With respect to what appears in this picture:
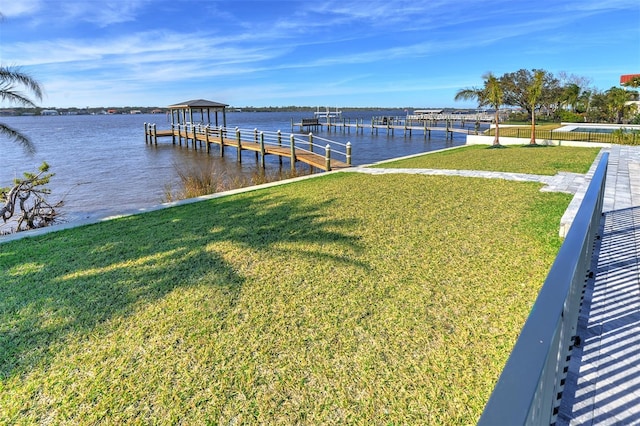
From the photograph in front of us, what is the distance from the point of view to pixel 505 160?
1333 centimetres

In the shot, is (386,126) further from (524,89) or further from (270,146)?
(270,146)

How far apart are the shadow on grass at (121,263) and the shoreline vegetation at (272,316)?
0.02m

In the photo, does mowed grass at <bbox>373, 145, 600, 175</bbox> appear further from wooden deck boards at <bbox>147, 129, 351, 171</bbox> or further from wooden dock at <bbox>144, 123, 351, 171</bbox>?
wooden deck boards at <bbox>147, 129, 351, 171</bbox>

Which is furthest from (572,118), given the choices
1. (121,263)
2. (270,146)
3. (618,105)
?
(121,263)

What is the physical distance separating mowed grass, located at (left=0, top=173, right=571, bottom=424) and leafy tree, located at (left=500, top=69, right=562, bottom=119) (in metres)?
52.2

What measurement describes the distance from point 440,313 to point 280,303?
152cm

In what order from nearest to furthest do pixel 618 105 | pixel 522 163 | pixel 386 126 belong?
1. pixel 522 163
2. pixel 618 105
3. pixel 386 126

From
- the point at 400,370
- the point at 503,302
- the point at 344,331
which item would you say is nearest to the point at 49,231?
the point at 344,331

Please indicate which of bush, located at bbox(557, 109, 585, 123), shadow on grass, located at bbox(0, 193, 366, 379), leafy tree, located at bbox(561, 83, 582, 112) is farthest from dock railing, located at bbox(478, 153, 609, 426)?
leafy tree, located at bbox(561, 83, 582, 112)

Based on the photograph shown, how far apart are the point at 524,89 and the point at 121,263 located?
56948mm

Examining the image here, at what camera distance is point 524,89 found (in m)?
50.7

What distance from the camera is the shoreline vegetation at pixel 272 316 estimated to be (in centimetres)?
258

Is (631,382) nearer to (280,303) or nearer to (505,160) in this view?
(280,303)

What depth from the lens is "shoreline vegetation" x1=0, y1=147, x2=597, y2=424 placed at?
8.48ft
